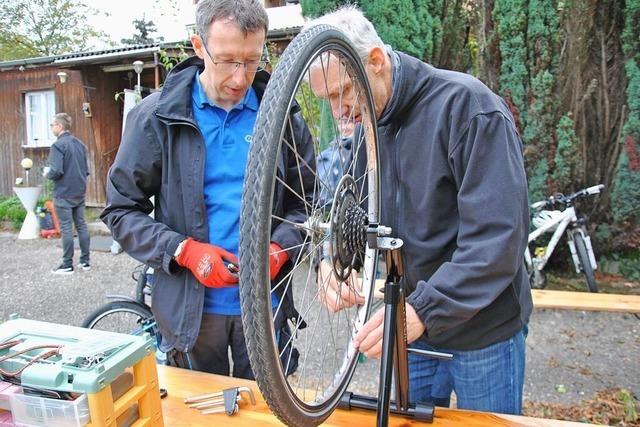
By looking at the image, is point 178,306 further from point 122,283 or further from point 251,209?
point 122,283

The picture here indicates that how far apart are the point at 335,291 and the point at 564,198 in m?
4.45

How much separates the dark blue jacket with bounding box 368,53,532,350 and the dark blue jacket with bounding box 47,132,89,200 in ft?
20.2

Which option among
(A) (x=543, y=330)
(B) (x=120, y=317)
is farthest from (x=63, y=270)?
(A) (x=543, y=330)

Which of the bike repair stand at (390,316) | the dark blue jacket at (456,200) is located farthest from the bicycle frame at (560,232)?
the bike repair stand at (390,316)

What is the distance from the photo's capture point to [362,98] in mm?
1194

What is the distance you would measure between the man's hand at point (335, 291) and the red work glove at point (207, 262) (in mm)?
320

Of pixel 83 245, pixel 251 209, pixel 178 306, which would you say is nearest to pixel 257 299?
pixel 251 209

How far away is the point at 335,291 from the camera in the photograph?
1.23 metres

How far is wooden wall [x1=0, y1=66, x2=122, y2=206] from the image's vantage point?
10680 mm

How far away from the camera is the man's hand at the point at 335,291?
1.16m

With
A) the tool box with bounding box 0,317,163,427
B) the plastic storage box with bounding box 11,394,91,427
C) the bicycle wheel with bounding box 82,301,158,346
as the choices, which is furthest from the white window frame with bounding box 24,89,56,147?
the plastic storage box with bounding box 11,394,91,427

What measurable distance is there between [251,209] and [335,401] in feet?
2.06

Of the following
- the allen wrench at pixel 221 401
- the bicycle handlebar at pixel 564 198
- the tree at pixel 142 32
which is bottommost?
the bicycle handlebar at pixel 564 198

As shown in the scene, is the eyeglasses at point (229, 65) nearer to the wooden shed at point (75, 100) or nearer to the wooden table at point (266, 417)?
the wooden table at point (266, 417)
